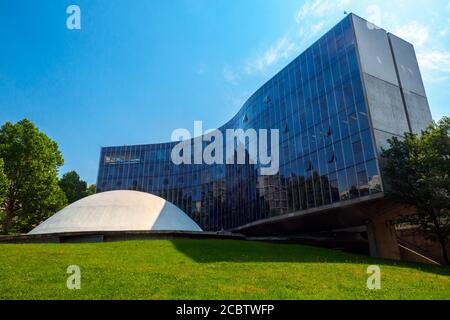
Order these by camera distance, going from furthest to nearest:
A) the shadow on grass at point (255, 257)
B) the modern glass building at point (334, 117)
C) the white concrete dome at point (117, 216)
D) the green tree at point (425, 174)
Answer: the white concrete dome at point (117, 216), the modern glass building at point (334, 117), the green tree at point (425, 174), the shadow on grass at point (255, 257)

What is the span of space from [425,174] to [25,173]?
45607 mm

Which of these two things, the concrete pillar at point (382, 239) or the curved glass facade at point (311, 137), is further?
the concrete pillar at point (382, 239)

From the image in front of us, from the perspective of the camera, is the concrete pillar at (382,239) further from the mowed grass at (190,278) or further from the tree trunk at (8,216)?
the tree trunk at (8,216)

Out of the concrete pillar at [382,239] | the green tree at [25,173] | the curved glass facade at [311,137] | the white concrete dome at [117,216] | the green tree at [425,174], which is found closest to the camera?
the green tree at [425,174]

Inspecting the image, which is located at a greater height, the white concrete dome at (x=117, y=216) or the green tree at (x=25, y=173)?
the green tree at (x=25, y=173)

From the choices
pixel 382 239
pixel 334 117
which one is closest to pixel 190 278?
pixel 382 239

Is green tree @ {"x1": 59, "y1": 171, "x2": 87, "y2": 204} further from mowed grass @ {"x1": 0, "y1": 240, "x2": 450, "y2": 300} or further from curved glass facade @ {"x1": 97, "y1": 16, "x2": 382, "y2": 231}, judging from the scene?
mowed grass @ {"x1": 0, "y1": 240, "x2": 450, "y2": 300}

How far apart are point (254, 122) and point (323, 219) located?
1919cm

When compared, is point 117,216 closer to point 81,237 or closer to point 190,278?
point 81,237

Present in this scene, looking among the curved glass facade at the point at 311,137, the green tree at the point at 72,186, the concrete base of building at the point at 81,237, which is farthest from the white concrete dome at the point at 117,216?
the green tree at the point at 72,186

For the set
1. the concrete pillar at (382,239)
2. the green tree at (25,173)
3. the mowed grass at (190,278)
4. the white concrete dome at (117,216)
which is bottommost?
the mowed grass at (190,278)

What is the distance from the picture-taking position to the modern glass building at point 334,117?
31547 mm

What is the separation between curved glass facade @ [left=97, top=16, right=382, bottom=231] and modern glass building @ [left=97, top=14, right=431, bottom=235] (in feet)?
0.35

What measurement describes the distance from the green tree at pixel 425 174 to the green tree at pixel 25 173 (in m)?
41.8
